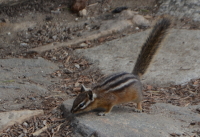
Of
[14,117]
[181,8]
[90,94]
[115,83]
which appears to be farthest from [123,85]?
[181,8]

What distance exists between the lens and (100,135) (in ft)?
10.9

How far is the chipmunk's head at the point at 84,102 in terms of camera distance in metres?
3.72

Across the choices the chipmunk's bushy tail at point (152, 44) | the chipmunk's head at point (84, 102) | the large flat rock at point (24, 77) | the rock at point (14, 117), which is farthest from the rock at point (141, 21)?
the rock at point (14, 117)

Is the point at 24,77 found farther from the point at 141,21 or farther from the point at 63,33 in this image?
the point at 141,21

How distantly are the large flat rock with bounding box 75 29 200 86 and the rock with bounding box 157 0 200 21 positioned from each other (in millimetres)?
796

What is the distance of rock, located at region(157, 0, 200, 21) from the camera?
24.3ft

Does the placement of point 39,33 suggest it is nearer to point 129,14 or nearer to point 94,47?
point 94,47

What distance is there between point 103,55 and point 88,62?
0.36 meters

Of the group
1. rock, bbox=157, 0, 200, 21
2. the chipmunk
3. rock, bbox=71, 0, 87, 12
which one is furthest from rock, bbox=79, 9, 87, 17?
the chipmunk

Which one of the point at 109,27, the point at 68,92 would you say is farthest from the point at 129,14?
the point at 68,92

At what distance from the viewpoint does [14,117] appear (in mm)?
3898

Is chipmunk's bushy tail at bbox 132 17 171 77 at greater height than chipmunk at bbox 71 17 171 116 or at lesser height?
greater

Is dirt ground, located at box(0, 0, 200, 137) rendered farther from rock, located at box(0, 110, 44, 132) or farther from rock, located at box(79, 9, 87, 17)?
rock, located at box(0, 110, 44, 132)

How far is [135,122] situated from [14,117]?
1.42 m
